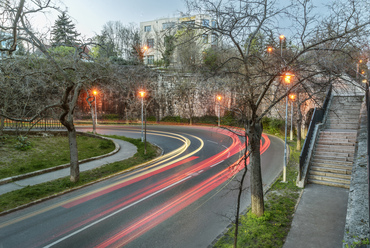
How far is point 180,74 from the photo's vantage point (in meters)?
39.3

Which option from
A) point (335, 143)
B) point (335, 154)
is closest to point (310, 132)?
point (335, 143)

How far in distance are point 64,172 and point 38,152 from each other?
16.0 ft

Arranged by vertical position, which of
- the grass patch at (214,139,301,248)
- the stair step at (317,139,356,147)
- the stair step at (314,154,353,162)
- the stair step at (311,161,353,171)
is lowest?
the grass patch at (214,139,301,248)

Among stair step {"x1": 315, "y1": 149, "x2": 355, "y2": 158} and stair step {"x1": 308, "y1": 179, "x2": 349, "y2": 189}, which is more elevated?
stair step {"x1": 315, "y1": 149, "x2": 355, "y2": 158}

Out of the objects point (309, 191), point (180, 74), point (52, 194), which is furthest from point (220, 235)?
point (180, 74)

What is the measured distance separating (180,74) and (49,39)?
3050 cm

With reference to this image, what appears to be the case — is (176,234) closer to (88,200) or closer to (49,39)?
(88,200)

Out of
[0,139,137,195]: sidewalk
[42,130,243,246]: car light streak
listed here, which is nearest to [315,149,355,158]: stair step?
[42,130,243,246]: car light streak

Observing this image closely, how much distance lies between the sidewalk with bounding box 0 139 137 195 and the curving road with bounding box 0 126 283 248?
2558 mm

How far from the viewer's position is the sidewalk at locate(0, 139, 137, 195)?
11.2m

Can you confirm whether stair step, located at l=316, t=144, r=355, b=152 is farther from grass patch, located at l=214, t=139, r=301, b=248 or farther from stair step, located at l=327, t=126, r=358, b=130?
grass patch, located at l=214, t=139, r=301, b=248

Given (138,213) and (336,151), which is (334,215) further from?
(138,213)

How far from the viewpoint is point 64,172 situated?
13.6 meters

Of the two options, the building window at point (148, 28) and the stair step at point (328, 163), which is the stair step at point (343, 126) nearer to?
the stair step at point (328, 163)
